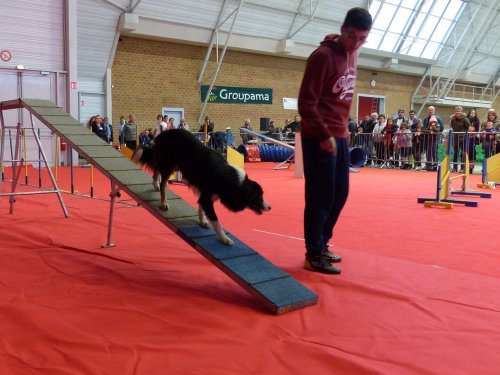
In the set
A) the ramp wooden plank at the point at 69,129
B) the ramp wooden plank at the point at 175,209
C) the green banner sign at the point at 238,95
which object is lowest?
the ramp wooden plank at the point at 175,209

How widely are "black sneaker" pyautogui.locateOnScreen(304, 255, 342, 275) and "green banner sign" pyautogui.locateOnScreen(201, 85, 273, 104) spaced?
17065 millimetres

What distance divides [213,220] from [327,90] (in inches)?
44.4

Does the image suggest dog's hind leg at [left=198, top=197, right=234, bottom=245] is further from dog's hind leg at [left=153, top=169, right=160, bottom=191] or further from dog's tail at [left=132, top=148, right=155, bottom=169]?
dog's tail at [left=132, top=148, right=155, bottom=169]

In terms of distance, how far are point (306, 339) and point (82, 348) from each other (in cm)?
96

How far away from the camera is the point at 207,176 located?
3309mm

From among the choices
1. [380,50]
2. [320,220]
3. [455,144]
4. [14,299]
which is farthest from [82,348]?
[380,50]

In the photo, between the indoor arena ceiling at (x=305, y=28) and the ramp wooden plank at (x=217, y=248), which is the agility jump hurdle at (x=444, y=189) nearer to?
the ramp wooden plank at (x=217, y=248)

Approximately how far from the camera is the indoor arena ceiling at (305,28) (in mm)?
16672

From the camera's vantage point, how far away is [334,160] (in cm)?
328

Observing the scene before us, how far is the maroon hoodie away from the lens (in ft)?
10.4

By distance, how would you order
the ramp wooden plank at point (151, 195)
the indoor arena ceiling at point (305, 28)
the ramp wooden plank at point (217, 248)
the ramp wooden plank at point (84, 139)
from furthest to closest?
the indoor arena ceiling at point (305, 28)
the ramp wooden plank at point (84, 139)
the ramp wooden plank at point (151, 195)
the ramp wooden plank at point (217, 248)

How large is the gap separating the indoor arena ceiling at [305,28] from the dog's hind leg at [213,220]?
1441cm

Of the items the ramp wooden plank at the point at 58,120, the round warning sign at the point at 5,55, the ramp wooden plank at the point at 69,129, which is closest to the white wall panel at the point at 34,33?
the round warning sign at the point at 5,55

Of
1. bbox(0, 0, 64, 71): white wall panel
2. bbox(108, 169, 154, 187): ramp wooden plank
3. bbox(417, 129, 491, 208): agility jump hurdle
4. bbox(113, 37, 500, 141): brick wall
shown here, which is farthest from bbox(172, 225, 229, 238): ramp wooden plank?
bbox(113, 37, 500, 141): brick wall
